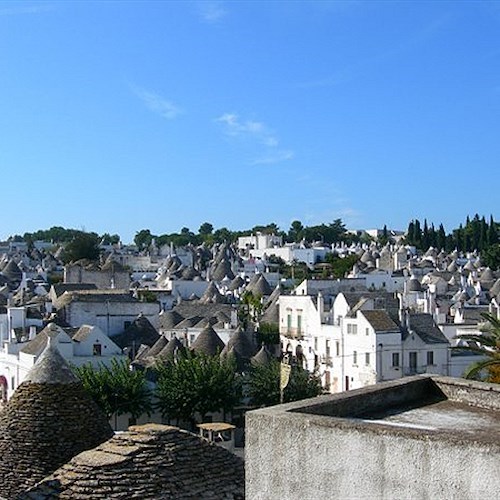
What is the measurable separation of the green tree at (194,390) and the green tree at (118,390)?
830 millimetres

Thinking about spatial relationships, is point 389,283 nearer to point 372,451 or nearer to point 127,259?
point 127,259

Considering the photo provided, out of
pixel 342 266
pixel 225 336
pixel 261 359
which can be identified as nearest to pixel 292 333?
pixel 225 336

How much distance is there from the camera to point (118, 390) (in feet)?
91.5

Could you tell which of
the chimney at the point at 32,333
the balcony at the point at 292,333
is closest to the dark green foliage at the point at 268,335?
the balcony at the point at 292,333

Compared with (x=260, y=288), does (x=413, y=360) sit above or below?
below

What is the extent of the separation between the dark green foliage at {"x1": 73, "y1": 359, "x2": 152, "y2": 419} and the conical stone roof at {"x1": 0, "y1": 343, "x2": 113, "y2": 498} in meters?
12.0

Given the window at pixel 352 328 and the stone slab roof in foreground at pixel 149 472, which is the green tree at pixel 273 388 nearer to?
the window at pixel 352 328

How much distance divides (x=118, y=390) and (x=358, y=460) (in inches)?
953

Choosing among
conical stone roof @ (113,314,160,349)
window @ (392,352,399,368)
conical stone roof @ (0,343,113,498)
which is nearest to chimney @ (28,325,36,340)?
conical stone roof @ (113,314,160,349)

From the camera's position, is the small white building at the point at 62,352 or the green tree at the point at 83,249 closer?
the small white building at the point at 62,352

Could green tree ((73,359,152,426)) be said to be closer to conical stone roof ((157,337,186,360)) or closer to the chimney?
conical stone roof ((157,337,186,360))

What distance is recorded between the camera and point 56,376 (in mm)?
15195

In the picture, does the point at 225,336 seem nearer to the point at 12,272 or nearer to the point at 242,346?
the point at 242,346

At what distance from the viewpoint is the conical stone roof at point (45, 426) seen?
1413 centimetres
